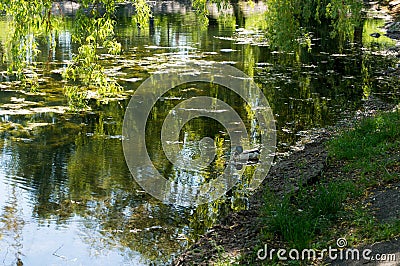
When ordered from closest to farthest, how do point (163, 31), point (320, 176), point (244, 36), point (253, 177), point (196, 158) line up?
point (320, 176), point (253, 177), point (196, 158), point (244, 36), point (163, 31)

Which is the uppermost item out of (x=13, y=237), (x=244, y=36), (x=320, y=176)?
(x=244, y=36)

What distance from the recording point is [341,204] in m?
6.48

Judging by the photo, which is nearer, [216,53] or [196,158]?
[196,158]

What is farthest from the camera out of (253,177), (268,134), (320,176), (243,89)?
(243,89)

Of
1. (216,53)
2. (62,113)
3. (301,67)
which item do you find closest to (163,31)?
(216,53)

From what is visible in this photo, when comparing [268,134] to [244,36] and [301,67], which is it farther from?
[244,36]

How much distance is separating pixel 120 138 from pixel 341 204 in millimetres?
6100

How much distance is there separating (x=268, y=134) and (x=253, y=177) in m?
2.82

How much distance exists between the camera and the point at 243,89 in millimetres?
16266
